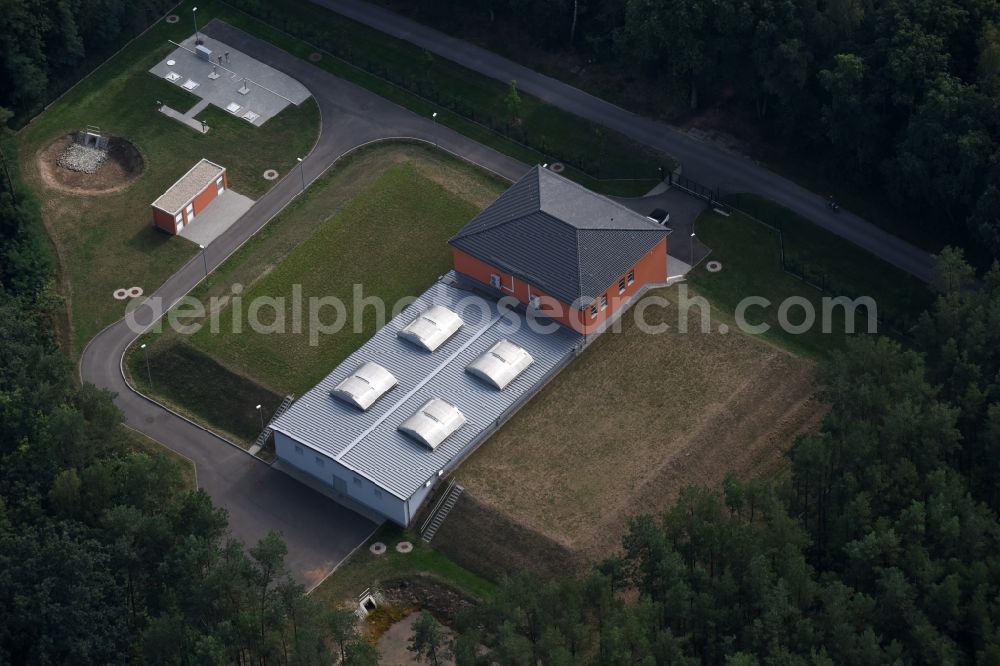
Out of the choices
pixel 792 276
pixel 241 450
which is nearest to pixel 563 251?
pixel 792 276

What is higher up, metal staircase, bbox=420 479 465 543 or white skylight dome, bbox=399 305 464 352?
white skylight dome, bbox=399 305 464 352

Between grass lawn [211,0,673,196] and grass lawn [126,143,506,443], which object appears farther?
grass lawn [211,0,673,196]

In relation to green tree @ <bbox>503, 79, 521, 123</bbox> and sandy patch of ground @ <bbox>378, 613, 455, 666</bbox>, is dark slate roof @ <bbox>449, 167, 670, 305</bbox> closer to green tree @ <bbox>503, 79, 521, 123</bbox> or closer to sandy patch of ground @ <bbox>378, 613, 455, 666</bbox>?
green tree @ <bbox>503, 79, 521, 123</bbox>

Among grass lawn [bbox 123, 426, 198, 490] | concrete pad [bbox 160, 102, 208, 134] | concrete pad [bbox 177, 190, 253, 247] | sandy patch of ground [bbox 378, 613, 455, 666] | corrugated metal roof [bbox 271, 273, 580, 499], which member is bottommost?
sandy patch of ground [bbox 378, 613, 455, 666]

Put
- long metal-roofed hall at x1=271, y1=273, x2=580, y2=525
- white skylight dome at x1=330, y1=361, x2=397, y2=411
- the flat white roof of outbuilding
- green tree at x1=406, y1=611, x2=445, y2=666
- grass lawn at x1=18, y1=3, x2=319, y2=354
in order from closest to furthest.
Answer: green tree at x1=406, y1=611, x2=445, y2=666 < long metal-roofed hall at x1=271, y1=273, x2=580, y2=525 < white skylight dome at x1=330, y1=361, x2=397, y2=411 < grass lawn at x1=18, y1=3, x2=319, y2=354 < the flat white roof of outbuilding

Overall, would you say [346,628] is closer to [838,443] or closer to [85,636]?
[85,636]

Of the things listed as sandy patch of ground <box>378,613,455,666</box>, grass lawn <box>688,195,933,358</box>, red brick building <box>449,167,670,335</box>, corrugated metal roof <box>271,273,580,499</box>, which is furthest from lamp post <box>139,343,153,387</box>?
grass lawn <box>688,195,933,358</box>
